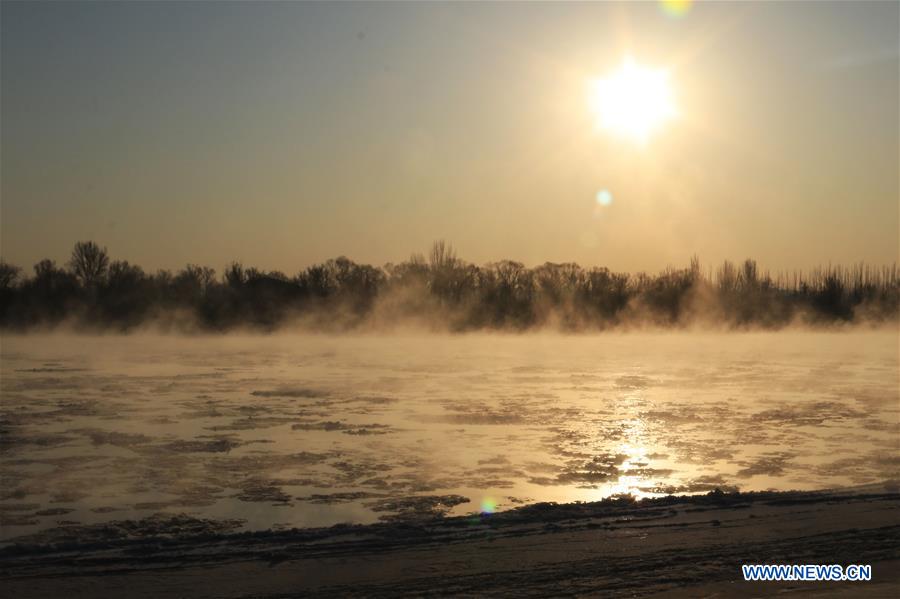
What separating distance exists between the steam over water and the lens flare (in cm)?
4

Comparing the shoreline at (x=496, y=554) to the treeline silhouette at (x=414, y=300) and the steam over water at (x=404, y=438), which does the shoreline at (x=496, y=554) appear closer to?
the steam over water at (x=404, y=438)

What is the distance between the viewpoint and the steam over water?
28.5 feet

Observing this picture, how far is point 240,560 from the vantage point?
6.39 m

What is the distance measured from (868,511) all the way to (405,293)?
58.7 metres

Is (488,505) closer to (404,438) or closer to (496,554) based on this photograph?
(496,554)

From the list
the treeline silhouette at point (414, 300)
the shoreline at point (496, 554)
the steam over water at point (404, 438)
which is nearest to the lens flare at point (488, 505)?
the steam over water at point (404, 438)

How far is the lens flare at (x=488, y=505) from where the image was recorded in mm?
8062

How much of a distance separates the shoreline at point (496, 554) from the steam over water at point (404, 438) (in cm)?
76

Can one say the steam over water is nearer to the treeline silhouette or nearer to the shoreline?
the shoreline

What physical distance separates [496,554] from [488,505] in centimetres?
184

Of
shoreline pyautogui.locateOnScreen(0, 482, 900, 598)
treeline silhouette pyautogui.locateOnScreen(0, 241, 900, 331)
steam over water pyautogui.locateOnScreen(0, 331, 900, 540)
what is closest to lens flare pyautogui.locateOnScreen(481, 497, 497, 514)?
steam over water pyautogui.locateOnScreen(0, 331, 900, 540)

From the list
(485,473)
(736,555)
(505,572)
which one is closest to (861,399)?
(485,473)

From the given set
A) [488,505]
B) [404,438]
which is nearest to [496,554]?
[488,505]

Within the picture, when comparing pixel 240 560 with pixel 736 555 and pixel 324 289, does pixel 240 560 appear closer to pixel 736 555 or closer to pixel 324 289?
pixel 736 555
